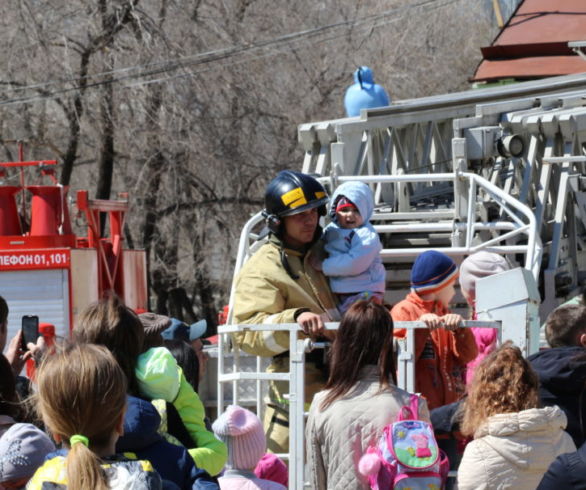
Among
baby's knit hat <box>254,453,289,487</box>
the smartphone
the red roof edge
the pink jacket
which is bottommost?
baby's knit hat <box>254,453,289,487</box>

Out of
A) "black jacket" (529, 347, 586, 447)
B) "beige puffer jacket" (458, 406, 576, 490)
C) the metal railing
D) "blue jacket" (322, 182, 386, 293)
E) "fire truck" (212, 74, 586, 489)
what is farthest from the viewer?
"fire truck" (212, 74, 586, 489)

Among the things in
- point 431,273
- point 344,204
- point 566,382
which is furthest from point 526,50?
point 566,382

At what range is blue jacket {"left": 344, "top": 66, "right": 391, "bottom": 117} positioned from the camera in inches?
547

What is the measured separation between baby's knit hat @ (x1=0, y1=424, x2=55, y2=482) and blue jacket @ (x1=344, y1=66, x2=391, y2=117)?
10141 millimetres

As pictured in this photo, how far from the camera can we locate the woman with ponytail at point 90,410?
11.0 ft

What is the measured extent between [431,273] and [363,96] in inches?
331

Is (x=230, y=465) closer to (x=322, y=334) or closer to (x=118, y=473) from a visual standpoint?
(x=322, y=334)

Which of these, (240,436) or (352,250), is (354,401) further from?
(352,250)

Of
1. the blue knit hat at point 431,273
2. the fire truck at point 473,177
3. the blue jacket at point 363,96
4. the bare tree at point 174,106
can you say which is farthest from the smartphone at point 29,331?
the bare tree at point 174,106

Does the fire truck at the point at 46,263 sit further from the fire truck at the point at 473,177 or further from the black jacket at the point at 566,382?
the black jacket at the point at 566,382

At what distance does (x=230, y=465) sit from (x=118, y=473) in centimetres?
139

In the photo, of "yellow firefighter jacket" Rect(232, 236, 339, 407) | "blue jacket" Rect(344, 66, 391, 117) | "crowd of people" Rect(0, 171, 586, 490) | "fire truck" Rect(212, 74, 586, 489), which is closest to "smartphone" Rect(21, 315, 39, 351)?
"crowd of people" Rect(0, 171, 586, 490)

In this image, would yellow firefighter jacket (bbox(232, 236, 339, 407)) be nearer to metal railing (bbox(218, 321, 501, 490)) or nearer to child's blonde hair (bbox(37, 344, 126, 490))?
metal railing (bbox(218, 321, 501, 490))

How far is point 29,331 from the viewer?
17.9 feet
